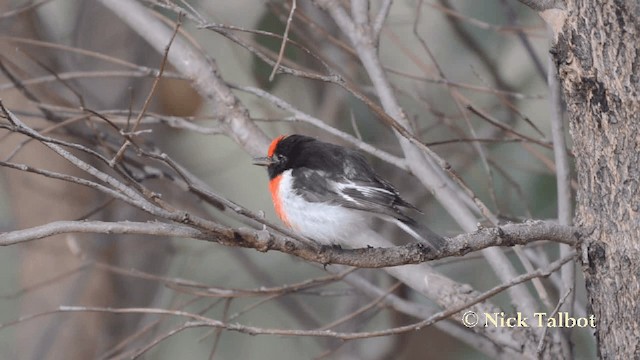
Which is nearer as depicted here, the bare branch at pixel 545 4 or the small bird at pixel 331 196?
the bare branch at pixel 545 4

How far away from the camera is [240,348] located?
6.66m

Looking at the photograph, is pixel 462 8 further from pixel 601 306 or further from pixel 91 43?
pixel 601 306

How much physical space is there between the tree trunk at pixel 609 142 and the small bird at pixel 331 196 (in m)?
0.46

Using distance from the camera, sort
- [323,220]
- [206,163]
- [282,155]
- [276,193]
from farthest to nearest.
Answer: [206,163] < [282,155] < [276,193] < [323,220]

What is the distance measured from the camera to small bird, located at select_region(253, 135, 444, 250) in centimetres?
233

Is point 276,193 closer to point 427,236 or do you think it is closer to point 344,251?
point 344,251

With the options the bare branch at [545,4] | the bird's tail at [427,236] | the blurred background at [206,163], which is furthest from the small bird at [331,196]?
the blurred background at [206,163]

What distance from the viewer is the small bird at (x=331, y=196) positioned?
7.65ft

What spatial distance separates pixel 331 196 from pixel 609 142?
74cm

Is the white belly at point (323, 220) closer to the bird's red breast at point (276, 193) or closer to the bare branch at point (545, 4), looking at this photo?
the bird's red breast at point (276, 193)

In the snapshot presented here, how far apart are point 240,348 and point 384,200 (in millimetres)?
4575

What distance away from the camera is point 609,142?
200 cm

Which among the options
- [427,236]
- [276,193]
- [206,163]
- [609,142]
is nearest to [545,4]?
[609,142]

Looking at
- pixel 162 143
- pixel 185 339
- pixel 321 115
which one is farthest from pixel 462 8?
pixel 185 339
